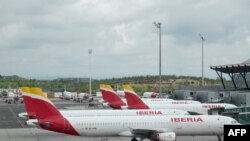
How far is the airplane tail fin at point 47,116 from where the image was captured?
4147cm

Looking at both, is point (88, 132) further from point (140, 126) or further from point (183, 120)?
point (183, 120)

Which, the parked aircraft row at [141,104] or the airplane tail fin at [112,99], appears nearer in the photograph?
the parked aircraft row at [141,104]

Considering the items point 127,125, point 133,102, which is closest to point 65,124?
point 127,125

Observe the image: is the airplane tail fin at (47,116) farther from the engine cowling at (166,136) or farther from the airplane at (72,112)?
the engine cowling at (166,136)

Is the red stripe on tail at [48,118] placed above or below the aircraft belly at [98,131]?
above

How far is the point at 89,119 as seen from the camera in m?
42.8

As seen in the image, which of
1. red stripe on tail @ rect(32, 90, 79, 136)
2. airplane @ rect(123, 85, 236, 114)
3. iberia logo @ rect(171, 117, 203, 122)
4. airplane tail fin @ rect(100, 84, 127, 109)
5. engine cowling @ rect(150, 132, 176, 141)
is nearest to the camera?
engine cowling @ rect(150, 132, 176, 141)

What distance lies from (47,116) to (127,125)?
7644 mm

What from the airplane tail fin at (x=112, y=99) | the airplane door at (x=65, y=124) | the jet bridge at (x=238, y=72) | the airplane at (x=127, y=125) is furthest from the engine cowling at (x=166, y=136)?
the jet bridge at (x=238, y=72)

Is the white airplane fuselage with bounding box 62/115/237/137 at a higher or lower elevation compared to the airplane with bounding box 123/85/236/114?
lower

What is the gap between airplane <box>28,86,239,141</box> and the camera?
136 ft

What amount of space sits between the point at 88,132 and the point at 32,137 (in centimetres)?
1134

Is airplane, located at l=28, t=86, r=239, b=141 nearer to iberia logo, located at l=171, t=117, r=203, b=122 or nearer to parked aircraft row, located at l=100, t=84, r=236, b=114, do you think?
iberia logo, located at l=171, t=117, r=203, b=122

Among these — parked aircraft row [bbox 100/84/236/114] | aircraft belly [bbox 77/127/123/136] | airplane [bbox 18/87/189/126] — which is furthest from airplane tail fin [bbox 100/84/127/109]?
aircraft belly [bbox 77/127/123/136]
